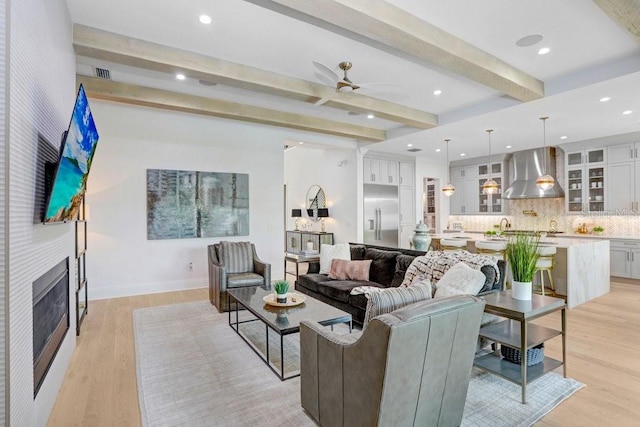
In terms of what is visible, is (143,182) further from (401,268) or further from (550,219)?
(550,219)

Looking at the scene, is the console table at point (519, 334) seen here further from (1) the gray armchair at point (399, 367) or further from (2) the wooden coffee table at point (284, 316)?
(2) the wooden coffee table at point (284, 316)

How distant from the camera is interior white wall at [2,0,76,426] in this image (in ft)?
5.00

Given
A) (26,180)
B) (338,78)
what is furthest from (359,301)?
(26,180)

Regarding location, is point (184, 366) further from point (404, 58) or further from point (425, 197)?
point (425, 197)

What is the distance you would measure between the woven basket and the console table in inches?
1.2

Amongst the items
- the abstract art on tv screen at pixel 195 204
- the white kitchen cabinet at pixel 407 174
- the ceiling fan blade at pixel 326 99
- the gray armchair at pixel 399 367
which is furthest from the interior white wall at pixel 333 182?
the gray armchair at pixel 399 367

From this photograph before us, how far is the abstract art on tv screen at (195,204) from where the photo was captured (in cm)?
551

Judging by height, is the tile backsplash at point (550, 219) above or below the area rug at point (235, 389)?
above

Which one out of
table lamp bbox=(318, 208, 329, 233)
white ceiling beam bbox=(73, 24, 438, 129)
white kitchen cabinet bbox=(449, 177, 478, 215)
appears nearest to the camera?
white ceiling beam bbox=(73, 24, 438, 129)

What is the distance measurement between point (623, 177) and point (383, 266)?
5.91 meters

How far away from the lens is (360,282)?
418 cm

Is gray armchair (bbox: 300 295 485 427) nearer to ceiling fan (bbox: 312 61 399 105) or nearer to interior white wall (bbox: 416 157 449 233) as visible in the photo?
ceiling fan (bbox: 312 61 399 105)

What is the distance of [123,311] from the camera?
4465 millimetres

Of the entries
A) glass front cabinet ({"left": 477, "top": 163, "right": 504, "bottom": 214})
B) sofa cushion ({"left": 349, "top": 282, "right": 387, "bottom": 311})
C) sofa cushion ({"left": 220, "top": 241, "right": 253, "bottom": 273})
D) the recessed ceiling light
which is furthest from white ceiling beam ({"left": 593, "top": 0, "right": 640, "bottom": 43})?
glass front cabinet ({"left": 477, "top": 163, "right": 504, "bottom": 214})
